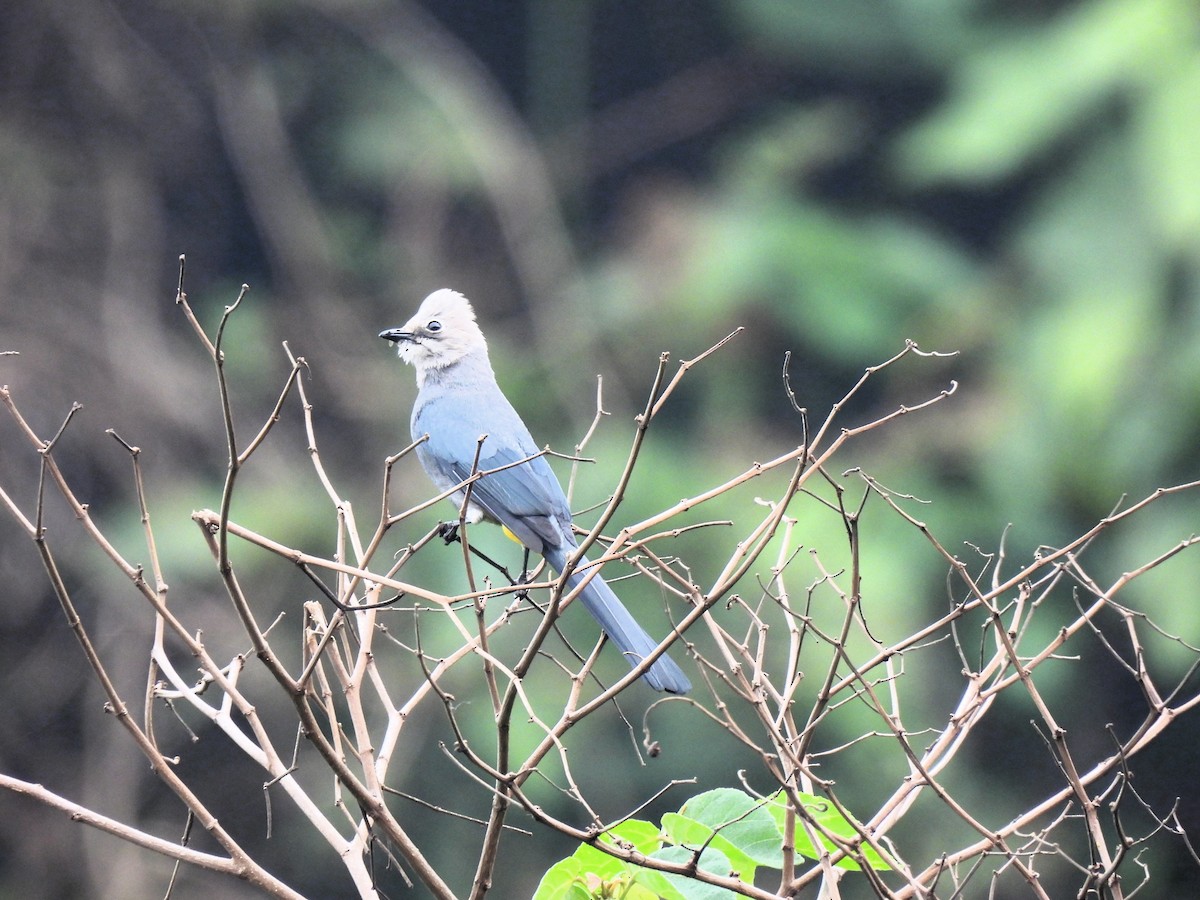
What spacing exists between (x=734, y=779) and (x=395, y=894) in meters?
2.06

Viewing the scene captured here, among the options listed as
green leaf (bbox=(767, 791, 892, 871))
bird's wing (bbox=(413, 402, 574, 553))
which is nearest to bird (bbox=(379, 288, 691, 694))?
bird's wing (bbox=(413, 402, 574, 553))

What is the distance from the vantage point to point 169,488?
24.6ft

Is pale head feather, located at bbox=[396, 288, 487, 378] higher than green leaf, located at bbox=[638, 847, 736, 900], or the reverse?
pale head feather, located at bbox=[396, 288, 487, 378]

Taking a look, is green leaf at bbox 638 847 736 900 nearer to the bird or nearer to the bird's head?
the bird

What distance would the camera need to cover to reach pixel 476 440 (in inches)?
145

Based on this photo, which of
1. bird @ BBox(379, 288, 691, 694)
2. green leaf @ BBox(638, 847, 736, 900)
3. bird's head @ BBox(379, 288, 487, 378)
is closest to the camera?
green leaf @ BBox(638, 847, 736, 900)

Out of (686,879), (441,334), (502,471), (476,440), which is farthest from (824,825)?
(441,334)

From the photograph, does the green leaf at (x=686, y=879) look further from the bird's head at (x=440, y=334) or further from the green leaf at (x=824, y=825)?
the bird's head at (x=440, y=334)

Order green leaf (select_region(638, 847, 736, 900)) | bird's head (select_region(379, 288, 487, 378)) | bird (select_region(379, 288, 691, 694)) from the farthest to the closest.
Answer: bird's head (select_region(379, 288, 487, 378)) → bird (select_region(379, 288, 691, 694)) → green leaf (select_region(638, 847, 736, 900))

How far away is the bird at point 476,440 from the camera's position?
141 inches

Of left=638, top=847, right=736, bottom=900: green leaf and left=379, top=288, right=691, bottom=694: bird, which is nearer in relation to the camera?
left=638, top=847, right=736, bottom=900: green leaf

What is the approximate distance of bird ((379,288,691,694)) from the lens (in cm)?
358

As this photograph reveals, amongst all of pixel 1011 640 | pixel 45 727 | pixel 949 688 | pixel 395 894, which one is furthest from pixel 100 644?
pixel 1011 640

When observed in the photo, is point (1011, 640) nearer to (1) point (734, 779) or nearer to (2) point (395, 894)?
(1) point (734, 779)
